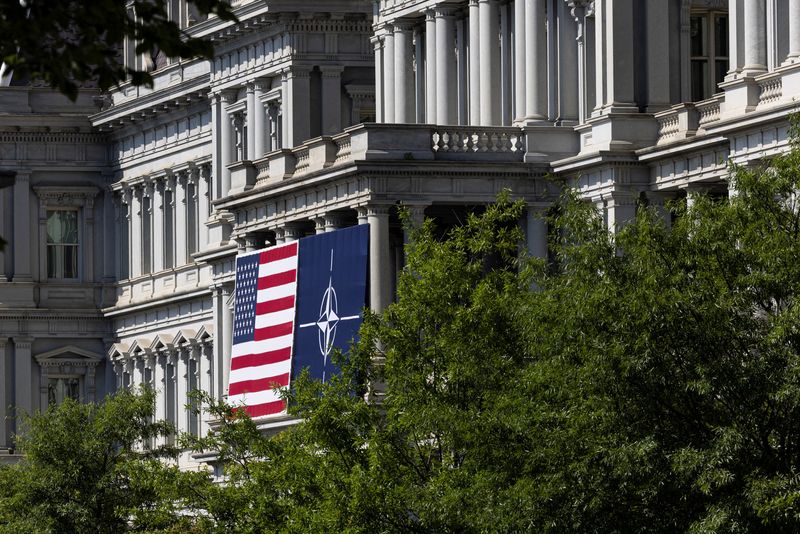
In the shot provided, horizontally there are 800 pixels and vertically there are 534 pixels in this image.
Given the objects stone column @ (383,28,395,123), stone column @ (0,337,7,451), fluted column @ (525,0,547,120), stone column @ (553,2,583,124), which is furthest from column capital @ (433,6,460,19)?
stone column @ (0,337,7,451)

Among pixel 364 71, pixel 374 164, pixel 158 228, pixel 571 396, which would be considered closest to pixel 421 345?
pixel 571 396

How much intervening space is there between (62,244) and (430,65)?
4208 cm

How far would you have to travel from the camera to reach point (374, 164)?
71500mm

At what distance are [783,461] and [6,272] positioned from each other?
81.3 meters

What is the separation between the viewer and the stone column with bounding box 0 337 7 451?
115 meters

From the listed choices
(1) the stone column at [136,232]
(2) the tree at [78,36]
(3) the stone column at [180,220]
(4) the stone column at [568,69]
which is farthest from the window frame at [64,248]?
(2) the tree at [78,36]

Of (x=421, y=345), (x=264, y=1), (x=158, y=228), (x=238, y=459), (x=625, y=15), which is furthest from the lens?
(x=158, y=228)

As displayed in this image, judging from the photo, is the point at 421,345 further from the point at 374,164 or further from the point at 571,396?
the point at 374,164

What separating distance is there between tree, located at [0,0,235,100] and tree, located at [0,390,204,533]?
2064 inches

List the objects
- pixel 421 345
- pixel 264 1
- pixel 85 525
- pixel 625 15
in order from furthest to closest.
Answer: pixel 264 1 < pixel 85 525 < pixel 625 15 < pixel 421 345

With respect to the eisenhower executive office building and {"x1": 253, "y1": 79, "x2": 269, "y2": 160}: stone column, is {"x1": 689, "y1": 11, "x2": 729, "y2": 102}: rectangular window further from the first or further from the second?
{"x1": 253, "y1": 79, "x2": 269, "y2": 160}: stone column

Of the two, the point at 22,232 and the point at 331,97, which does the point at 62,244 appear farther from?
the point at 331,97

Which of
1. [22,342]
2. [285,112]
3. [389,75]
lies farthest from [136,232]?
[389,75]

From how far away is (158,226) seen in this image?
113 meters
